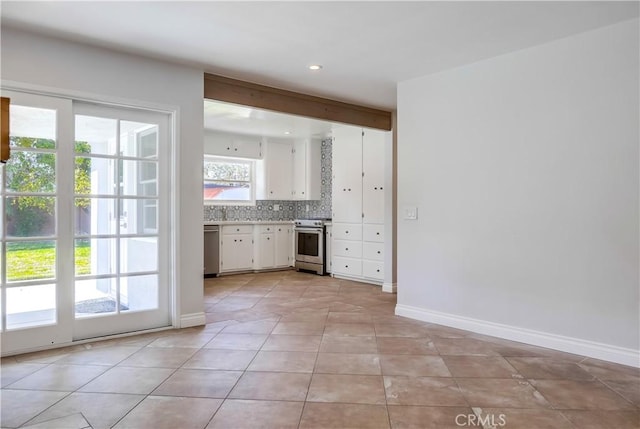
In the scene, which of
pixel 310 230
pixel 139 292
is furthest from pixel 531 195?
pixel 310 230

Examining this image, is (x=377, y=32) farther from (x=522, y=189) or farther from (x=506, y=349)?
(x=506, y=349)

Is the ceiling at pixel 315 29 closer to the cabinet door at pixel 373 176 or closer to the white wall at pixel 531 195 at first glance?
the white wall at pixel 531 195

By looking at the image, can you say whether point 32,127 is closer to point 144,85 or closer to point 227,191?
point 144,85

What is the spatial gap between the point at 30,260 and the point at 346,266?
405 cm

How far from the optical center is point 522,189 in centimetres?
323

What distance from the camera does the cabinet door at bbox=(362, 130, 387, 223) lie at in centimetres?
560

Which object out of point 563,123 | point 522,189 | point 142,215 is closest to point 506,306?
point 522,189

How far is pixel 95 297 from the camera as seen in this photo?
3.21 m

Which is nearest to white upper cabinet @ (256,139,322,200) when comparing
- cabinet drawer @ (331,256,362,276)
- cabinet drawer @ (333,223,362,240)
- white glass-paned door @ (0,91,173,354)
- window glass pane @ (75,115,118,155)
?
cabinet drawer @ (333,223,362,240)

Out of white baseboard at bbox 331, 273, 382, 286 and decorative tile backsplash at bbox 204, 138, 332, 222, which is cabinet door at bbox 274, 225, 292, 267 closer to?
decorative tile backsplash at bbox 204, 138, 332, 222

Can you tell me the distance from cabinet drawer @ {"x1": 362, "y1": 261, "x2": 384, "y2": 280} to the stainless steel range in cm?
86

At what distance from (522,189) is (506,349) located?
1229 mm

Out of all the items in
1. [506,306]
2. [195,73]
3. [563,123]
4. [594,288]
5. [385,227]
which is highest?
[195,73]

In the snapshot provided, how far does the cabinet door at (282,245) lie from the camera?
22.8 ft
